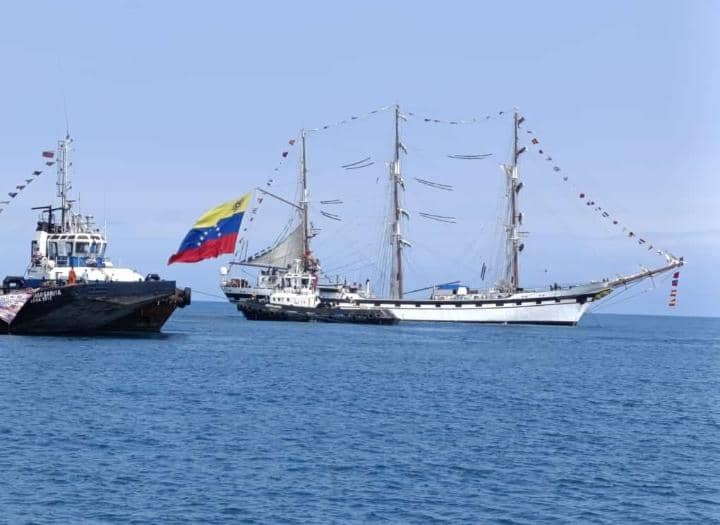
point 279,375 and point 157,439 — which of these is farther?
point 279,375

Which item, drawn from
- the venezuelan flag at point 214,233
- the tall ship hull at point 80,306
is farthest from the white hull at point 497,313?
the tall ship hull at point 80,306

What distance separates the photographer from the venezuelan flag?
134 metres

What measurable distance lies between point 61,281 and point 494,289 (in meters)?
80.0

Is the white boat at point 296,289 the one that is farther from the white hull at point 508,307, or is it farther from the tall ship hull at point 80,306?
the tall ship hull at point 80,306

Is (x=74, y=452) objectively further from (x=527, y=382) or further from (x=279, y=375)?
(x=527, y=382)

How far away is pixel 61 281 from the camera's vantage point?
82.9 meters

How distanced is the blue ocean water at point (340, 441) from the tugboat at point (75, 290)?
3630 millimetres

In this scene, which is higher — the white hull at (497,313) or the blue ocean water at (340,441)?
the white hull at (497,313)

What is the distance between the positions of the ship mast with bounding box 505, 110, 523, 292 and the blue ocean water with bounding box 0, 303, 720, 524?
7258 cm

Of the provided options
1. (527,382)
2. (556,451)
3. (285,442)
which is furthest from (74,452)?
(527,382)

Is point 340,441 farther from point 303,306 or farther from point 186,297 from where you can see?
point 303,306

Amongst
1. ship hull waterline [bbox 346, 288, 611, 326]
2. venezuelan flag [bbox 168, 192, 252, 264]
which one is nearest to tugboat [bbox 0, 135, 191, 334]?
venezuelan flag [bbox 168, 192, 252, 264]

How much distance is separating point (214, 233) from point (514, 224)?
44.2m

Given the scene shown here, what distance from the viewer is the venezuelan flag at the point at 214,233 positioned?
134 meters
